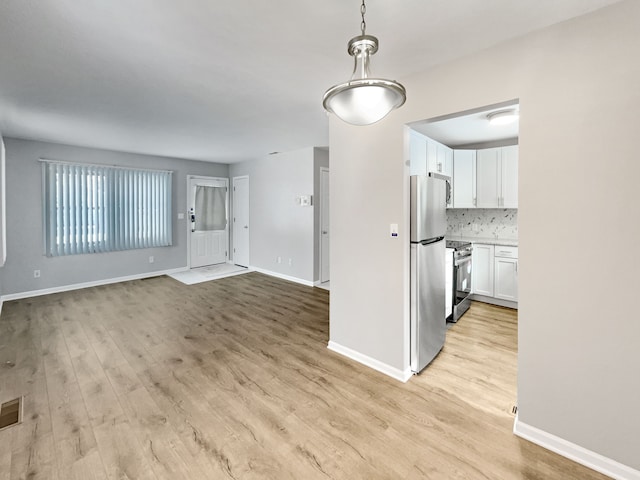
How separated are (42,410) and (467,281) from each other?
15.2 feet

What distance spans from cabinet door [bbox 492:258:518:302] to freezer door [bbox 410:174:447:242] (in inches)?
75.0

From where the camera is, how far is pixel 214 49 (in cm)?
205

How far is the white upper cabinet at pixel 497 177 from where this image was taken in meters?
4.14

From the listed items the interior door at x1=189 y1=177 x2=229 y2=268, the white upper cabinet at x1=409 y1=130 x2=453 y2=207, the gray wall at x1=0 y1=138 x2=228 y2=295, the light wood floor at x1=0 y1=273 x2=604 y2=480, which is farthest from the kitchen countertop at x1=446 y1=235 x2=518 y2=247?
the gray wall at x1=0 y1=138 x2=228 y2=295

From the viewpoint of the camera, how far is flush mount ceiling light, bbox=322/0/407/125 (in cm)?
117

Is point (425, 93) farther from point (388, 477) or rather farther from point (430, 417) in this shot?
point (388, 477)

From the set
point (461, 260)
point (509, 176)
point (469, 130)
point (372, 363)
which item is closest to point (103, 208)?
point (372, 363)

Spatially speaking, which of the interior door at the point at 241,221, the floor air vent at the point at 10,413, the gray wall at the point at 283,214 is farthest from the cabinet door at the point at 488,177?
the floor air vent at the point at 10,413

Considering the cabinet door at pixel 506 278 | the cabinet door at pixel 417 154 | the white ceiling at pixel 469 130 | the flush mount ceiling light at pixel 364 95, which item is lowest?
the cabinet door at pixel 506 278

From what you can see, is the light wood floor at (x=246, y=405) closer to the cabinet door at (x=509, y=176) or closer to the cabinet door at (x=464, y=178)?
the cabinet door at (x=509, y=176)

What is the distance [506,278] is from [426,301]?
2.24 m

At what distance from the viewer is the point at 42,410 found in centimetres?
208

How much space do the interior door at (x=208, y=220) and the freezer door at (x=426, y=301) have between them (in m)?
5.59

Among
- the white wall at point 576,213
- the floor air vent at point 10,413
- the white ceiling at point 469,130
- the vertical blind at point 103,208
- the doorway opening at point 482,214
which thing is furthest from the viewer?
the vertical blind at point 103,208
